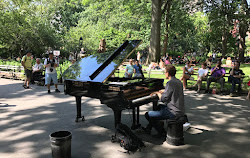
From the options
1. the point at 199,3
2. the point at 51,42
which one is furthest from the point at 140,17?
the point at 51,42

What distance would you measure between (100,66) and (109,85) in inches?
24.4

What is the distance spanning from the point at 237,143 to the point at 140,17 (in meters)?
28.1

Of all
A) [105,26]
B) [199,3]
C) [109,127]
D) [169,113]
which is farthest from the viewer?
[105,26]

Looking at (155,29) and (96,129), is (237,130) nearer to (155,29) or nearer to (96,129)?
(96,129)

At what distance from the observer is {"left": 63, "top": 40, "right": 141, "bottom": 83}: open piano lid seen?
509 centimetres

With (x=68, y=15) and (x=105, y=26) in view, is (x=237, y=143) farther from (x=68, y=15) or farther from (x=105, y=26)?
(x=68, y=15)

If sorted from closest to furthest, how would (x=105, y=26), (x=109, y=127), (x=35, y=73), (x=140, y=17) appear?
(x=109, y=127)
(x=35, y=73)
(x=140, y=17)
(x=105, y=26)

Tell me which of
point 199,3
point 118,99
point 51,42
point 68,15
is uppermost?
point 68,15

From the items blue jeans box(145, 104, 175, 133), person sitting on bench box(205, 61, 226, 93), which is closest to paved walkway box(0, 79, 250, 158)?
blue jeans box(145, 104, 175, 133)

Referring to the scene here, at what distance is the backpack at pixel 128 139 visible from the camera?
4399mm

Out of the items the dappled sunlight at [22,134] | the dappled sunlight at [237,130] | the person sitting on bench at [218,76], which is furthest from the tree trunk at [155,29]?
the dappled sunlight at [22,134]

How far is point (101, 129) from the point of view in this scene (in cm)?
578

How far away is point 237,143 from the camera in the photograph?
16.0ft

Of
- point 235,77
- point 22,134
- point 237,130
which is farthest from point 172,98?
point 235,77
